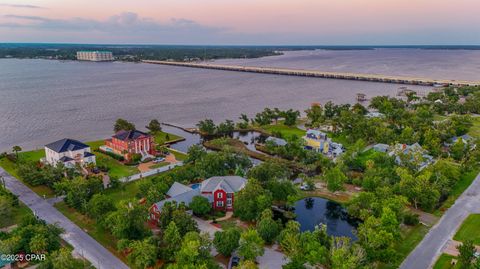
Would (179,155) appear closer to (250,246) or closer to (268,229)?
(268,229)

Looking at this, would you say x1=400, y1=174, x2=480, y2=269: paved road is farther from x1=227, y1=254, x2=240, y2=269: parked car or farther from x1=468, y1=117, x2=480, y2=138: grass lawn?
x1=468, y1=117, x2=480, y2=138: grass lawn

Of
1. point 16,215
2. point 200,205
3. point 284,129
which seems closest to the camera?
point 200,205

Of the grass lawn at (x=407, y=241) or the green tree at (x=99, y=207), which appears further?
the green tree at (x=99, y=207)

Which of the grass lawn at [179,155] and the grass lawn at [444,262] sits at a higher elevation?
the grass lawn at [179,155]

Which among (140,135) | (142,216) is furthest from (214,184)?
(140,135)

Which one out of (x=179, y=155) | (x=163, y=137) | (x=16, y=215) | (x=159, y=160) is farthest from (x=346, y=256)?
(x=163, y=137)

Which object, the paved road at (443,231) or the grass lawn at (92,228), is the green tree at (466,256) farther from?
the grass lawn at (92,228)

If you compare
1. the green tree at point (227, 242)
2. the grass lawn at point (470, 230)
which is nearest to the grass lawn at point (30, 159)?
the green tree at point (227, 242)
